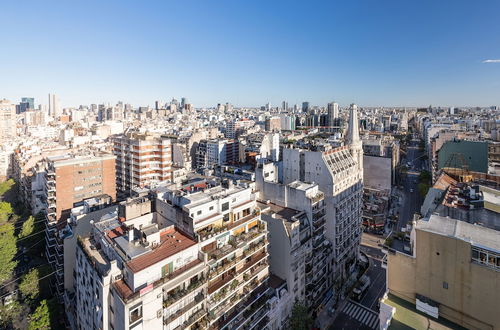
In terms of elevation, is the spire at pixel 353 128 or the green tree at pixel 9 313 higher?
the spire at pixel 353 128

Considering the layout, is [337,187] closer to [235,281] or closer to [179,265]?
[235,281]

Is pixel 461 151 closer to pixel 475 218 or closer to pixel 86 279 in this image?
pixel 475 218

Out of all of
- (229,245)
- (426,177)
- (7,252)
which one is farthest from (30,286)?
(426,177)

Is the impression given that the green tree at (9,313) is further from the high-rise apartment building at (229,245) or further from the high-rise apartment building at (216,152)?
the high-rise apartment building at (216,152)

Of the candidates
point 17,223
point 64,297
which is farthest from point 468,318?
point 17,223

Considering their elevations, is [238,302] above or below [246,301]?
above

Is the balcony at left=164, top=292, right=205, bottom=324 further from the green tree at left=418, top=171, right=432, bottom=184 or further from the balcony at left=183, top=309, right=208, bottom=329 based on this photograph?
the green tree at left=418, top=171, right=432, bottom=184

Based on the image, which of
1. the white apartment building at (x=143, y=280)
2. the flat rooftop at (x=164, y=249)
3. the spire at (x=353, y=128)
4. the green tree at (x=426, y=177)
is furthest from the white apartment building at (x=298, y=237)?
the green tree at (x=426, y=177)
